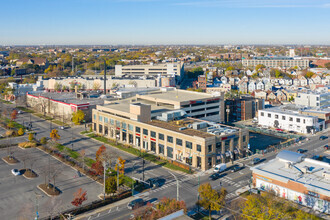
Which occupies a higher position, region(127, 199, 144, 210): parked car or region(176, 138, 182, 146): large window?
region(176, 138, 182, 146): large window

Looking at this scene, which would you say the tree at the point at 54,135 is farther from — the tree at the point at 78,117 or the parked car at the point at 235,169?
the parked car at the point at 235,169

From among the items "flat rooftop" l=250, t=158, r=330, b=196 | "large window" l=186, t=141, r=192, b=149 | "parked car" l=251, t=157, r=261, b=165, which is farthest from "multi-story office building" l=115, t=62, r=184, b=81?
"flat rooftop" l=250, t=158, r=330, b=196

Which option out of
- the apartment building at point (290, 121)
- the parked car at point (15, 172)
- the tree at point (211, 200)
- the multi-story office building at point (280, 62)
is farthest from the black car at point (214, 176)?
the multi-story office building at point (280, 62)

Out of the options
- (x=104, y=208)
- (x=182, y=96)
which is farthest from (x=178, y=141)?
(x=182, y=96)

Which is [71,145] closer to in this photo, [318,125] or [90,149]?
[90,149]

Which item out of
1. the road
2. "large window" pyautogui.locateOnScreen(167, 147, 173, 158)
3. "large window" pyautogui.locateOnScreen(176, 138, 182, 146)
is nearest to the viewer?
the road

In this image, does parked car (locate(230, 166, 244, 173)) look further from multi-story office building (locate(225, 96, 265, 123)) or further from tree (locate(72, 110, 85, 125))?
tree (locate(72, 110, 85, 125))
